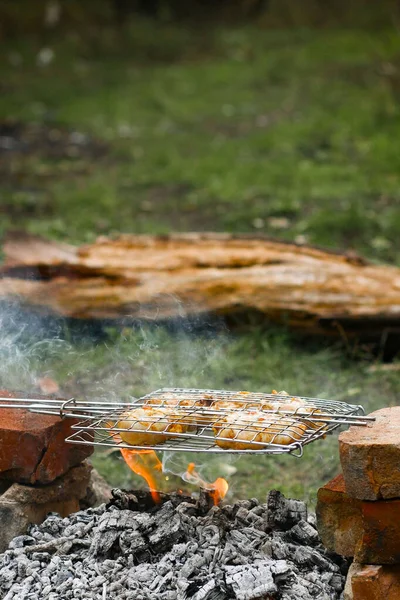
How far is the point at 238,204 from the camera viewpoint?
7.98 meters

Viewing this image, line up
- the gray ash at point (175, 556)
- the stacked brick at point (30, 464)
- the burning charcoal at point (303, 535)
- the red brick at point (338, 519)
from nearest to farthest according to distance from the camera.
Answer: the gray ash at point (175, 556)
the red brick at point (338, 519)
the burning charcoal at point (303, 535)
the stacked brick at point (30, 464)

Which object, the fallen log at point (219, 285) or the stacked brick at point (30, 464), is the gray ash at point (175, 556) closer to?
the stacked brick at point (30, 464)

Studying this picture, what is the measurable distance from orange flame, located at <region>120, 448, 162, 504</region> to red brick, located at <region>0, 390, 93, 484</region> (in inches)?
9.5

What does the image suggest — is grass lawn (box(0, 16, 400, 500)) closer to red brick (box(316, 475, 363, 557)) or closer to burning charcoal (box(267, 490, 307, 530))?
burning charcoal (box(267, 490, 307, 530))

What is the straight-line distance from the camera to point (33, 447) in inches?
114

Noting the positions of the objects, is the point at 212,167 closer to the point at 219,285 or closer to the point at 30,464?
the point at 219,285

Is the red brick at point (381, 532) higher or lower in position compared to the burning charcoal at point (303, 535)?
higher

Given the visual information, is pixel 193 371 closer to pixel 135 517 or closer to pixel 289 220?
pixel 135 517

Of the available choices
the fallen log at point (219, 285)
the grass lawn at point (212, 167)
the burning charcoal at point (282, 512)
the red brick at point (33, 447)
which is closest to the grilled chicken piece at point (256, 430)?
the burning charcoal at point (282, 512)

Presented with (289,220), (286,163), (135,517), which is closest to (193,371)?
(135,517)

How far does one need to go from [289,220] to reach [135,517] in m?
4.91

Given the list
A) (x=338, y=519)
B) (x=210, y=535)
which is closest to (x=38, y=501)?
(x=210, y=535)

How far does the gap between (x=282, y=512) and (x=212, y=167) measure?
265 inches

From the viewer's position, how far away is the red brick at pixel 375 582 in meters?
2.40
